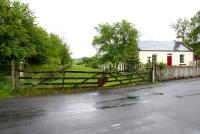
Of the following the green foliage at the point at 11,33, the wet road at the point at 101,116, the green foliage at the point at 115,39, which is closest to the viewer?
the wet road at the point at 101,116

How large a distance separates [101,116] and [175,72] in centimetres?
1656

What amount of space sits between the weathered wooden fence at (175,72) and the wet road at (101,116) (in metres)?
9.72

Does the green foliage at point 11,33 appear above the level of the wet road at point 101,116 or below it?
above

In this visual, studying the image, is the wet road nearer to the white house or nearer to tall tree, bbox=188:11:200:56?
the white house

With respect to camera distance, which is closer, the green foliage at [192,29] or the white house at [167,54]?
the white house at [167,54]

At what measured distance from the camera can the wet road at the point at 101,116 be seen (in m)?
7.65

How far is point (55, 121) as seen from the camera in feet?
28.2

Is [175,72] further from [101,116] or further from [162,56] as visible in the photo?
[162,56]

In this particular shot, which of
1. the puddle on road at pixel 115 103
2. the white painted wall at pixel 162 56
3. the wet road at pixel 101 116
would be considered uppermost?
the white painted wall at pixel 162 56

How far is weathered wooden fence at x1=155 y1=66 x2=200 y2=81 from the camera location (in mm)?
22589

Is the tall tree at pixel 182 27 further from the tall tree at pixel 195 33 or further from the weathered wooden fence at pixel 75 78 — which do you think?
the weathered wooden fence at pixel 75 78

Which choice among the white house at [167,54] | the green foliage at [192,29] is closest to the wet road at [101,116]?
the white house at [167,54]

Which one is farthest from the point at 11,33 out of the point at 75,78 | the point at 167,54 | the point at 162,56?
the point at 167,54

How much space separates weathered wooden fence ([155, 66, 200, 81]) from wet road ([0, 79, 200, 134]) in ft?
31.9
